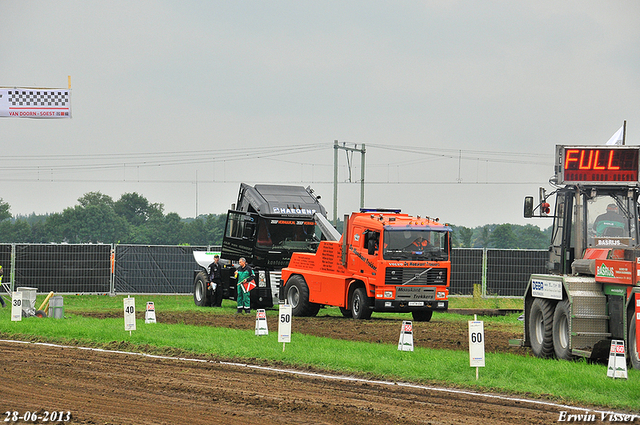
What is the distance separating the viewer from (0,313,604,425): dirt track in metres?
10.2

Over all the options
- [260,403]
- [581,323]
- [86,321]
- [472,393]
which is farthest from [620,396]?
[86,321]

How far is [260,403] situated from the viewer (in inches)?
438

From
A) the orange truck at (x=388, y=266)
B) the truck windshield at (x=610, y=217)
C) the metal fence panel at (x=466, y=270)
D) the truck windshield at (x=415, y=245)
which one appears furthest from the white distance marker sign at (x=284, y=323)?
the metal fence panel at (x=466, y=270)

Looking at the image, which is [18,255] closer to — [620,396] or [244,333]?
[244,333]

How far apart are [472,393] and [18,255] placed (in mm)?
26784

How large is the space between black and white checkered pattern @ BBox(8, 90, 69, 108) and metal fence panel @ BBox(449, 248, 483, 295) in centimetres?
1729

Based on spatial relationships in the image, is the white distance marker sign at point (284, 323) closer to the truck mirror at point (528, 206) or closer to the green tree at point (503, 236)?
the truck mirror at point (528, 206)

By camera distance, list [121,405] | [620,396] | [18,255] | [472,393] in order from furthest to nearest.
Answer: [18,255] < [472,393] < [620,396] < [121,405]

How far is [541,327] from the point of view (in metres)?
16.7

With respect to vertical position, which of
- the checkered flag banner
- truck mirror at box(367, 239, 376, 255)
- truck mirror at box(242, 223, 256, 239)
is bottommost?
truck mirror at box(367, 239, 376, 255)

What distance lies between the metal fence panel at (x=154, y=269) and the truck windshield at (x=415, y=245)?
49.8 ft

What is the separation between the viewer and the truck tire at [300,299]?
2678cm

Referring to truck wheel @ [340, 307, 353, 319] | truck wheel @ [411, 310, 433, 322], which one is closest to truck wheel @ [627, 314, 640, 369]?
truck wheel @ [411, 310, 433, 322]

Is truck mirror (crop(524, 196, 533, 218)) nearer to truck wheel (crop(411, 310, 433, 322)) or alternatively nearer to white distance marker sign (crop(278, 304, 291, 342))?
white distance marker sign (crop(278, 304, 291, 342))
